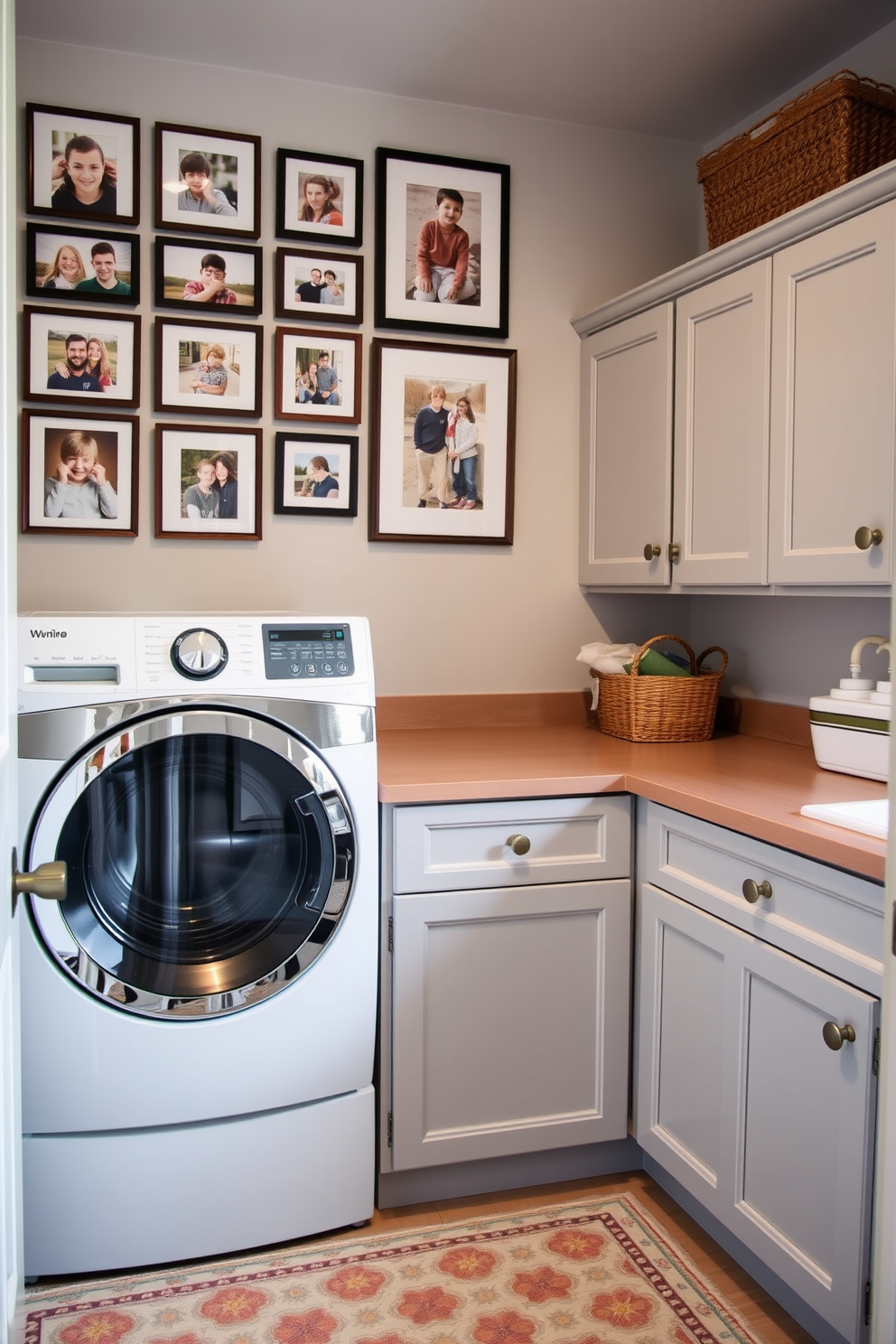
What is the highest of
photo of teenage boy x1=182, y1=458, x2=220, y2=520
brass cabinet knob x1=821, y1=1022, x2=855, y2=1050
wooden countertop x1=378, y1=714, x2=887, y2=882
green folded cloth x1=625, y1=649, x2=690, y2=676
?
photo of teenage boy x1=182, y1=458, x2=220, y2=520

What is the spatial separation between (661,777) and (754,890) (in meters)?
0.38

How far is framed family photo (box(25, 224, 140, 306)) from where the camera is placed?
2.37 m

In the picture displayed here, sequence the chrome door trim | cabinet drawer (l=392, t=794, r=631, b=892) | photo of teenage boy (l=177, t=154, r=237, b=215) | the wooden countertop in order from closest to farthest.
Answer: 1. the wooden countertop
2. the chrome door trim
3. cabinet drawer (l=392, t=794, r=631, b=892)
4. photo of teenage boy (l=177, t=154, r=237, b=215)

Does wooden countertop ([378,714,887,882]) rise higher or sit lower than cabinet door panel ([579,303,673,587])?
lower

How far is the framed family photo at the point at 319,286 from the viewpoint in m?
2.55

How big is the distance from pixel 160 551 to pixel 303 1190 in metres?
1.43

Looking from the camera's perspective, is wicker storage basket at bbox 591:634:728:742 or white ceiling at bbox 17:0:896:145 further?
wicker storage basket at bbox 591:634:728:742

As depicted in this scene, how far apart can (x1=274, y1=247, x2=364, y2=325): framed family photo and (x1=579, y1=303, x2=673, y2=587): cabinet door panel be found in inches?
25.0

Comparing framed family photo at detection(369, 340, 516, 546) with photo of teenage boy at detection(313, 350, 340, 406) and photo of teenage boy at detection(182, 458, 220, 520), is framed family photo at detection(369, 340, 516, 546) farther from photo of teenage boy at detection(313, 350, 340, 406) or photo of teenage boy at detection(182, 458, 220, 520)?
photo of teenage boy at detection(182, 458, 220, 520)

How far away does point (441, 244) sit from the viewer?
105 inches

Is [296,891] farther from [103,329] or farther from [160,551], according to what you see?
[103,329]

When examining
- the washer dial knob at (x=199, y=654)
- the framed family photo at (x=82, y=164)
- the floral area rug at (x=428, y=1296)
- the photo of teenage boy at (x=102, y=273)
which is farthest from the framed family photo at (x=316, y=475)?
the floral area rug at (x=428, y=1296)

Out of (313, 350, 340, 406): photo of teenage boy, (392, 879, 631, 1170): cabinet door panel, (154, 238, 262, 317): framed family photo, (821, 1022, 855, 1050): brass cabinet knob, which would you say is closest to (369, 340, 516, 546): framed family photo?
(313, 350, 340, 406): photo of teenage boy

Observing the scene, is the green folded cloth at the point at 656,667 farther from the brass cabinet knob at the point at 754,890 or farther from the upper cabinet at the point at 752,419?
the brass cabinet knob at the point at 754,890
